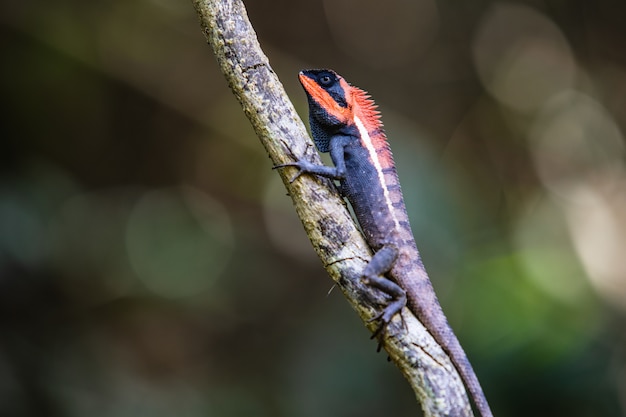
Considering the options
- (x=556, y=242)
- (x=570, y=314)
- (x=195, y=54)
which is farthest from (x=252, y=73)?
(x=195, y=54)

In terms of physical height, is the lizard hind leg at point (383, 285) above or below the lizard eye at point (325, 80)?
below

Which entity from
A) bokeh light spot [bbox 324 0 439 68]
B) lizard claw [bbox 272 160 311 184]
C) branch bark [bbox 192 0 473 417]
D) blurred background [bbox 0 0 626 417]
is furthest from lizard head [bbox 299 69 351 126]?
bokeh light spot [bbox 324 0 439 68]

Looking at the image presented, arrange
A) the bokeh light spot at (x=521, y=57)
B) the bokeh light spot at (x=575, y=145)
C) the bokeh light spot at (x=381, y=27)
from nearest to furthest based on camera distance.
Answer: the bokeh light spot at (x=575, y=145)
the bokeh light spot at (x=521, y=57)
the bokeh light spot at (x=381, y=27)

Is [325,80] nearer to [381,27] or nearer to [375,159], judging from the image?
[375,159]

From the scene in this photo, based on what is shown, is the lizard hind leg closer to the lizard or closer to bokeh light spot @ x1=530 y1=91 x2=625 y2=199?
the lizard

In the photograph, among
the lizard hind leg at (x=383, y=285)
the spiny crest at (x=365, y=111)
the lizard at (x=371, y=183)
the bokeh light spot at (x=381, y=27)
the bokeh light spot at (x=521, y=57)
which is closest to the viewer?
the lizard hind leg at (x=383, y=285)

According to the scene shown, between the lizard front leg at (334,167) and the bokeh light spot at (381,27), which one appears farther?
the bokeh light spot at (381,27)

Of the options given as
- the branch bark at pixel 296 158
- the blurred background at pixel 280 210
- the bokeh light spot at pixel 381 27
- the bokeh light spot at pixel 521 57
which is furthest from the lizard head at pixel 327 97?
the bokeh light spot at pixel 381 27

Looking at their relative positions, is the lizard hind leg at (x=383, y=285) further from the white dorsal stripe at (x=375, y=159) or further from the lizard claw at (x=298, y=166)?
the lizard claw at (x=298, y=166)
